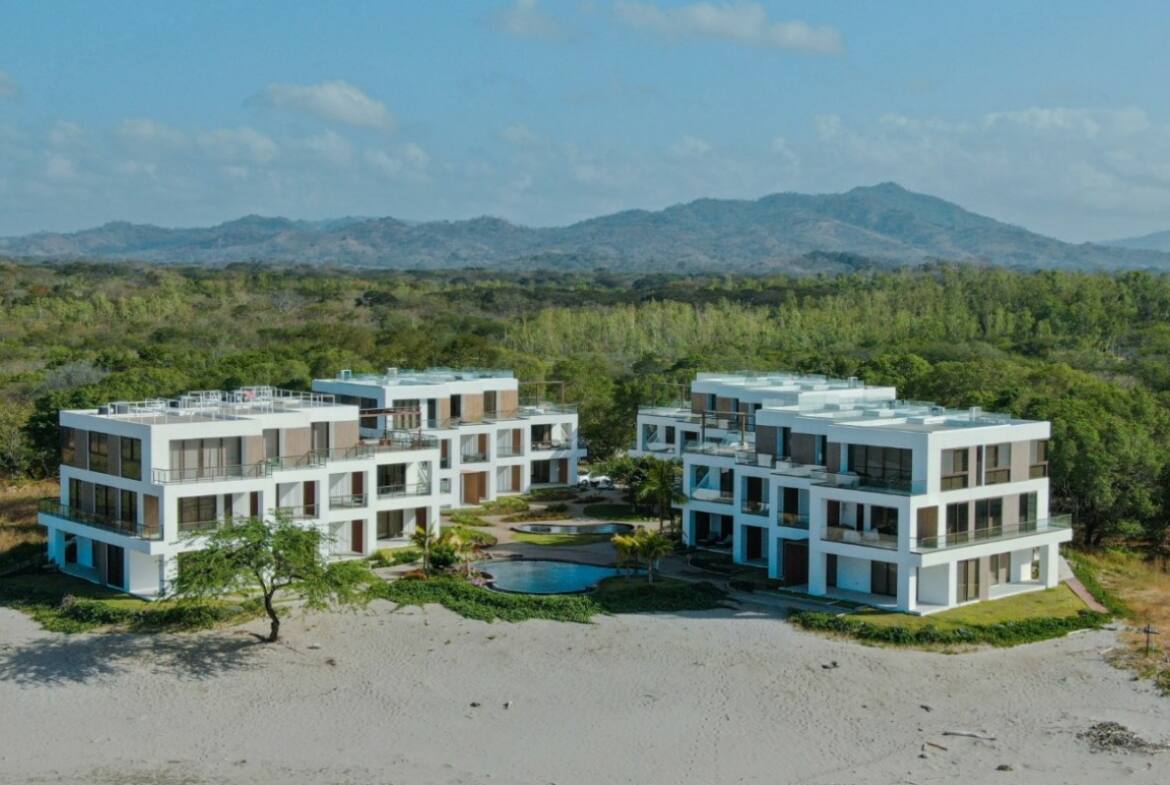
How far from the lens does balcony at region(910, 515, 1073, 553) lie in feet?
116

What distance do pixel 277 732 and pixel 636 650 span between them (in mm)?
9539

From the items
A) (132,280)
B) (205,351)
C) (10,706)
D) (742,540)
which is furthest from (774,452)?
(132,280)

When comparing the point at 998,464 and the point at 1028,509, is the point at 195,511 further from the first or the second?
the point at 1028,509

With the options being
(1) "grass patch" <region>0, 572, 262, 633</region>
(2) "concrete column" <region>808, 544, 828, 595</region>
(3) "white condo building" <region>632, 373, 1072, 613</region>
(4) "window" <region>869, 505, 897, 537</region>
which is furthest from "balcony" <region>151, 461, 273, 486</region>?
(4) "window" <region>869, 505, 897, 537</region>

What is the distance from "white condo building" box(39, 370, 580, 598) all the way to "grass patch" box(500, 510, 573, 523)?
3.92 m

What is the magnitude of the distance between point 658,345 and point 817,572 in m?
71.8

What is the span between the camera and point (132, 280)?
174 m

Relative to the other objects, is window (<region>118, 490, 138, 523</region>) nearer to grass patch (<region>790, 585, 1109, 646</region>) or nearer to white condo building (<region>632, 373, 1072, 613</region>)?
white condo building (<region>632, 373, 1072, 613</region>)

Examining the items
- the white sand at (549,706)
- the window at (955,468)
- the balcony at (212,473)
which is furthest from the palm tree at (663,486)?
the balcony at (212,473)

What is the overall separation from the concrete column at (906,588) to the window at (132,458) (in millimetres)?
21253

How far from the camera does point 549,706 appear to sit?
1129 inches

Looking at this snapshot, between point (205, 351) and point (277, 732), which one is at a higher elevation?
point (205, 351)

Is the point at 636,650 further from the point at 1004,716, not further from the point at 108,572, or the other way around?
the point at 108,572

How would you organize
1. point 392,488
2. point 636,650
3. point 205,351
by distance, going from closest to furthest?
point 636,650
point 392,488
point 205,351
